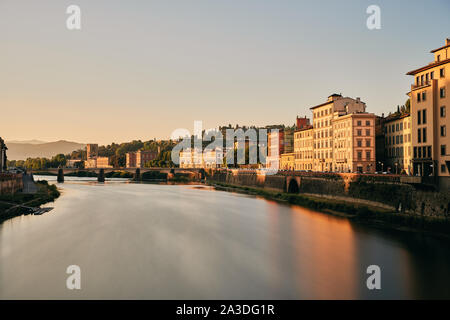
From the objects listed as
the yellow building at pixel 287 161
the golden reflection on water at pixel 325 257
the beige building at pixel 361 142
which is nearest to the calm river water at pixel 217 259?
the golden reflection on water at pixel 325 257

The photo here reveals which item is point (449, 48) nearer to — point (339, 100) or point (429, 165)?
point (429, 165)

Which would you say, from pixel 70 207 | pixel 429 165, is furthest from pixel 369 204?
pixel 70 207

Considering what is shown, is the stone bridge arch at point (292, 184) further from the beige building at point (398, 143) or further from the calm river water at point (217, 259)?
the calm river water at point (217, 259)

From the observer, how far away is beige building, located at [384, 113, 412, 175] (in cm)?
4884

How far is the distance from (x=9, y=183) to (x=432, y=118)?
47231 mm

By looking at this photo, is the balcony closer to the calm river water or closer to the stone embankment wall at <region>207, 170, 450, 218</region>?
the stone embankment wall at <region>207, 170, 450, 218</region>

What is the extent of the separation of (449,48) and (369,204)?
51.9 feet

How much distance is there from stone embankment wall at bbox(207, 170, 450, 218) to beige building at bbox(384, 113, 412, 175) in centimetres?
753

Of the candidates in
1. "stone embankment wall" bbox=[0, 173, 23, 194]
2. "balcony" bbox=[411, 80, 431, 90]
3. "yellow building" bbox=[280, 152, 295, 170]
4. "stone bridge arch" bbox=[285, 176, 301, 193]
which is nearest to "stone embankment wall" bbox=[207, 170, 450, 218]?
"stone bridge arch" bbox=[285, 176, 301, 193]

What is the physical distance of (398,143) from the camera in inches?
2035

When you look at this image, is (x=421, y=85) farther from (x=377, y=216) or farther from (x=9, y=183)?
(x=9, y=183)

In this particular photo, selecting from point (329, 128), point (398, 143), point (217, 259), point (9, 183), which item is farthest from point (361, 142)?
point (9, 183)

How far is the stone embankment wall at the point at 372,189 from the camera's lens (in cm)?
3031
